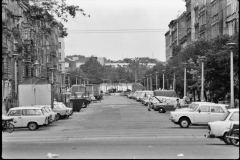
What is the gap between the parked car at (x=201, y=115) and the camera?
35.2 m

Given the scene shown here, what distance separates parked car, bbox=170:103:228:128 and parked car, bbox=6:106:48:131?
26.1 ft

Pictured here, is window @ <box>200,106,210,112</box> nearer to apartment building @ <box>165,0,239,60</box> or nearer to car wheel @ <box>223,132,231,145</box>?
car wheel @ <box>223,132,231,145</box>

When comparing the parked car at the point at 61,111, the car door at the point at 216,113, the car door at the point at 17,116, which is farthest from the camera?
the parked car at the point at 61,111

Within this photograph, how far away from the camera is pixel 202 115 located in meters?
35.5

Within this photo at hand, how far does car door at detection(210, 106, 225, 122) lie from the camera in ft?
115

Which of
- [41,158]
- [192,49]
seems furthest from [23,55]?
[192,49]

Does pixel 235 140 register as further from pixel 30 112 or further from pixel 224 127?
pixel 30 112

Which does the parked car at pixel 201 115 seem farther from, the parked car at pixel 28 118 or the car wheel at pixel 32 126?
the car wheel at pixel 32 126

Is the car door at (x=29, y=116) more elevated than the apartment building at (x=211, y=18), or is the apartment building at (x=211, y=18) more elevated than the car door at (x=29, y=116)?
the apartment building at (x=211, y=18)

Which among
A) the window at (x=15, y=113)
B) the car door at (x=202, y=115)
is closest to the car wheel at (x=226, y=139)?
the car door at (x=202, y=115)

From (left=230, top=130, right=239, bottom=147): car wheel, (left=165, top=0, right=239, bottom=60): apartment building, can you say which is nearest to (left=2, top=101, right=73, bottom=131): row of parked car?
(left=230, top=130, right=239, bottom=147): car wheel

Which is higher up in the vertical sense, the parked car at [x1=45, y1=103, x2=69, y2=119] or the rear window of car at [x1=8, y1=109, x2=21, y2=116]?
the rear window of car at [x1=8, y1=109, x2=21, y2=116]

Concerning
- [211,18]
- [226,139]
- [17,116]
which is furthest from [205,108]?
[211,18]

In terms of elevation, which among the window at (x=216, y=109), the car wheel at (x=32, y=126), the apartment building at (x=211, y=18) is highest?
the apartment building at (x=211, y=18)
